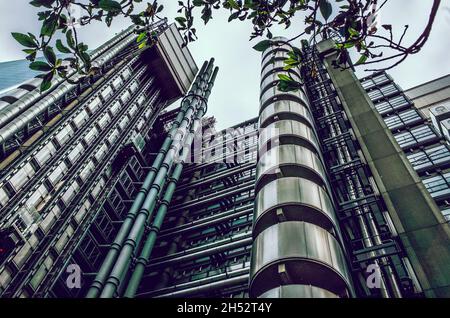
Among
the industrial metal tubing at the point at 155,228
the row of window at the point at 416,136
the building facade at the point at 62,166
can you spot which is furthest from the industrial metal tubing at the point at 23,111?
the row of window at the point at 416,136

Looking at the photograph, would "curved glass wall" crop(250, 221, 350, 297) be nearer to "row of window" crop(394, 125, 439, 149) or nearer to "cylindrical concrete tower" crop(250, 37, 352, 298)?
"cylindrical concrete tower" crop(250, 37, 352, 298)

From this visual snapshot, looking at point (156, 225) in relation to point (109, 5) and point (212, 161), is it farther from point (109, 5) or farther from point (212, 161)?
point (109, 5)

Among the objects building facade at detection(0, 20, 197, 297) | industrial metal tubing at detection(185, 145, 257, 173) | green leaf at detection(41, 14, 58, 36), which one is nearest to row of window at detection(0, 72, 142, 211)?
building facade at detection(0, 20, 197, 297)

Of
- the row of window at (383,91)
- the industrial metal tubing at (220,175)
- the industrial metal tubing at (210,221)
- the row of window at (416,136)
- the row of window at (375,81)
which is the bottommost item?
the industrial metal tubing at (210,221)

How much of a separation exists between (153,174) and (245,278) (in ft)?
63.6

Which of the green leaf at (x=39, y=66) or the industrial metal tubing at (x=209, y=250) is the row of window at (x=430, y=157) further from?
the green leaf at (x=39, y=66)

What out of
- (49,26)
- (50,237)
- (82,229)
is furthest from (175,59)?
(49,26)

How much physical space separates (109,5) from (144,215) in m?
28.0

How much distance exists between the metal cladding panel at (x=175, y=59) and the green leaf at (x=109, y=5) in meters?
57.1

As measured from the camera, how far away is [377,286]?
698 inches

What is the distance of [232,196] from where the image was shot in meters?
36.0

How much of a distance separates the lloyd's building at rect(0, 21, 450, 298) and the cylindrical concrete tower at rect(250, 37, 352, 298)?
8 centimetres

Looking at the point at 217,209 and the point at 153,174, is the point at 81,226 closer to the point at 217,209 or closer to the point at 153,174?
the point at 153,174

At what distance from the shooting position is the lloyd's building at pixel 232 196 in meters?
17.6
